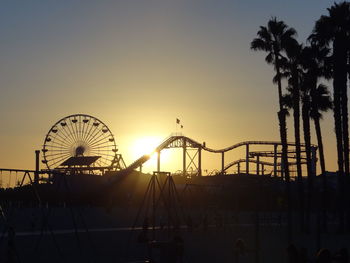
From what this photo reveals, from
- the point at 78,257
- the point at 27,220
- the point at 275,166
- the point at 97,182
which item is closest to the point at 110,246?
the point at 78,257

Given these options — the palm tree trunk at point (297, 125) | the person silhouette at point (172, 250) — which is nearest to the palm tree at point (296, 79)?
the palm tree trunk at point (297, 125)

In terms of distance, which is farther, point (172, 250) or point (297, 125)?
point (297, 125)

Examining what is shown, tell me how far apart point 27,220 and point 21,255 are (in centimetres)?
2254

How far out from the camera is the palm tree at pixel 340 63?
1682 inches

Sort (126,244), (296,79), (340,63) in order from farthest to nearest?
(296,79) → (340,63) → (126,244)

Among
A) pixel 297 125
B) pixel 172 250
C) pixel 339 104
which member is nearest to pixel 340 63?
pixel 339 104

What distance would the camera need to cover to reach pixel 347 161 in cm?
4384

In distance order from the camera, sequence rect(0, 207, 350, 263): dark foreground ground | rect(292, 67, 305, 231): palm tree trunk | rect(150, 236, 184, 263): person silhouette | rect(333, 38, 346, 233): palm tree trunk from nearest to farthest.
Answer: rect(150, 236, 184, 263): person silhouette → rect(0, 207, 350, 263): dark foreground ground → rect(333, 38, 346, 233): palm tree trunk → rect(292, 67, 305, 231): palm tree trunk

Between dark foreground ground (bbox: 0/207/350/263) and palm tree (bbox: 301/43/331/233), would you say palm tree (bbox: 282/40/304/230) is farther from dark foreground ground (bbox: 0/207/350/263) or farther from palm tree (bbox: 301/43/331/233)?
dark foreground ground (bbox: 0/207/350/263)

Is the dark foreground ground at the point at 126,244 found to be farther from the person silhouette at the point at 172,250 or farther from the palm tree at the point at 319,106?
the palm tree at the point at 319,106

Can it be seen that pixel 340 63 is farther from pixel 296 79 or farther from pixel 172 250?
pixel 172 250

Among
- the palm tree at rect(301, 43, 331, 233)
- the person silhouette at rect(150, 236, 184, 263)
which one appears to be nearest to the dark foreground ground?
the person silhouette at rect(150, 236, 184, 263)

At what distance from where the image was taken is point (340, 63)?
4266 cm

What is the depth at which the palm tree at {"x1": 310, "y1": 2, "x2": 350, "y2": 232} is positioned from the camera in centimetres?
4272
